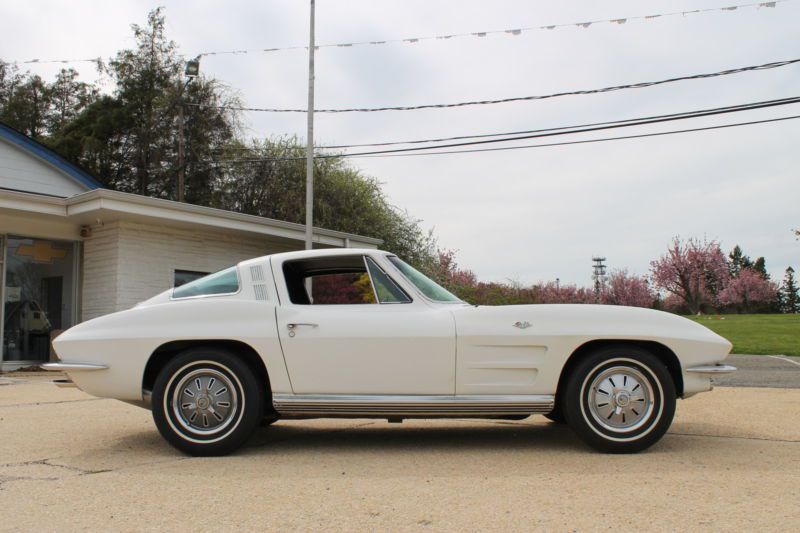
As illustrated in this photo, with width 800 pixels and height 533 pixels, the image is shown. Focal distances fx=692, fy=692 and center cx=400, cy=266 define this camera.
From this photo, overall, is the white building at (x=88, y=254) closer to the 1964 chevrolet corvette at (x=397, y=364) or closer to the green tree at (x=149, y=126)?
the 1964 chevrolet corvette at (x=397, y=364)

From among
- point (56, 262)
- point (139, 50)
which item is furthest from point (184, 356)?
point (139, 50)

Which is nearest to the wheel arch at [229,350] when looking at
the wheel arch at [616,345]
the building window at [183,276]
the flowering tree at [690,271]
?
the wheel arch at [616,345]

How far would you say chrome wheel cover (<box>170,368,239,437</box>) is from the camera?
477 centimetres

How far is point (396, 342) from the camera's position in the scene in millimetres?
4758

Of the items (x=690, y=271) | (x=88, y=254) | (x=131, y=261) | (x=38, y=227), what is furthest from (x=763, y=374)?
(x=690, y=271)

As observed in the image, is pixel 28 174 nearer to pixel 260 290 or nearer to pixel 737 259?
pixel 260 290

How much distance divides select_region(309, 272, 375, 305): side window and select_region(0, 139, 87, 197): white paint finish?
1456 cm

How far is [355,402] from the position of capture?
473 cm

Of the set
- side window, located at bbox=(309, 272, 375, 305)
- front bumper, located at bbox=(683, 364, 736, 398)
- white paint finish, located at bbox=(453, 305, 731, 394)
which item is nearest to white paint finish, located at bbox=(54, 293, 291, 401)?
side window, located at bbox=(309, 272, 375, 305)

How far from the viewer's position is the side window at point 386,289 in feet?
16.4

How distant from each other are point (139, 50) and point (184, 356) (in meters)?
38.0

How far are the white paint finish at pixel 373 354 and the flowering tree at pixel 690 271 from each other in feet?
191

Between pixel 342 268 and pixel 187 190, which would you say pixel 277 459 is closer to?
pixel 342 268

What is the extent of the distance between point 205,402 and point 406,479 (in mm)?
1645
